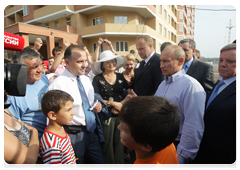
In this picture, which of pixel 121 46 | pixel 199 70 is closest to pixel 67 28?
pixel 121 46

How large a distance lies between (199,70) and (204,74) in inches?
5.3

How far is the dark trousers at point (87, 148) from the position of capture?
1.98 m

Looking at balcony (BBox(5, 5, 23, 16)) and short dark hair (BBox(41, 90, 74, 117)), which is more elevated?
balcony (BBox(5, 5, 23, 16))

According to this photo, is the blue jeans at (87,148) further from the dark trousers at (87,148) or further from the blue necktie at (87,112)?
the blue necktie at (87,112)

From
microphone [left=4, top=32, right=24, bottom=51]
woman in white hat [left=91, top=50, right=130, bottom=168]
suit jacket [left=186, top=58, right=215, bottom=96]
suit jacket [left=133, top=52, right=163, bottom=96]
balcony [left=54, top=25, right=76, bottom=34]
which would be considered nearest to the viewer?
microphone [left=4, top=32, right=24, bottom=51]

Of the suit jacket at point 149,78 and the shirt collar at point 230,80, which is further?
the suit jacket at point 149,78

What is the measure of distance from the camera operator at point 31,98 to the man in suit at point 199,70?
2985 mm

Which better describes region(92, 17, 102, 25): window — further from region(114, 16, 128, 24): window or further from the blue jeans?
the blue jeans

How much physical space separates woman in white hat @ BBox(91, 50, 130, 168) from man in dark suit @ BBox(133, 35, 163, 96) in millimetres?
338

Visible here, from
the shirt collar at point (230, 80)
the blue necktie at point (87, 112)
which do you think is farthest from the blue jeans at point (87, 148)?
the shirt collar at point (230, 80)

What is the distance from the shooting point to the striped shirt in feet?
5.00

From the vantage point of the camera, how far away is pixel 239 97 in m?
1.49

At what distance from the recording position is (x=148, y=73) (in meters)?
2.78

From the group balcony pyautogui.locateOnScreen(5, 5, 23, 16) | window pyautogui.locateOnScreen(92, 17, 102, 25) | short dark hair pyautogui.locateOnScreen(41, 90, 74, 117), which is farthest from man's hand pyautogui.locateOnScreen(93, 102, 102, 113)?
balcony pyautogui.locateOnScreen(5, 5, 23, 16)
